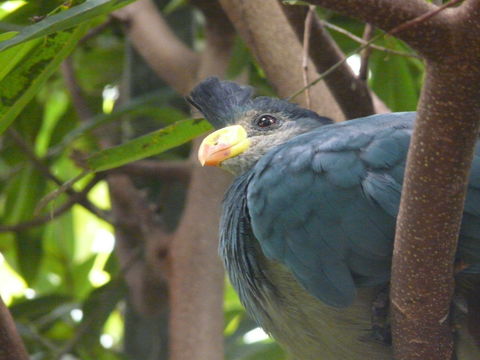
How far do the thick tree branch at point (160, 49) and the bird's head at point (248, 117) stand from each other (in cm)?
67

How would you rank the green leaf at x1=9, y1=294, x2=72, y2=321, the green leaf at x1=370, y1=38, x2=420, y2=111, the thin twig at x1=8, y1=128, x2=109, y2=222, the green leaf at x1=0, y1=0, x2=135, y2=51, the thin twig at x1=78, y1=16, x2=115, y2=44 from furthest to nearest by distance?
the thin twig at x1=78, y1=16, x2=115, y2=44 → the green leaf at x1=9, y1=294, x2=72, y2=321 → the thin twig at x1=8, y1=128, x2=109, y2=222 → the green leaf at x1=370, y1=38, x2=420, y2=111 → the green leaf at x1=0, y1=0, x2=135, y2=51

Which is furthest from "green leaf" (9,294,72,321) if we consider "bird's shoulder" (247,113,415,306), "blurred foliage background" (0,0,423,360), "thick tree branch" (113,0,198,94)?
"bird's shoulder" (247,113,415,306)

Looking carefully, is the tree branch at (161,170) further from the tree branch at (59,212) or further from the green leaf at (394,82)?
the green leaf at (394,82)

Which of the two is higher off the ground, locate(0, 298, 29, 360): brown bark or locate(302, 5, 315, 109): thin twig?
locate(302, 5, 315, 109): thin twig

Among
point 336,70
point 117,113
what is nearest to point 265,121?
point 336,70

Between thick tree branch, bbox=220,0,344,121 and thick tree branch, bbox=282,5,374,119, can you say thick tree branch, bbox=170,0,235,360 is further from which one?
thick tree branch, bbox=282,5,374,119

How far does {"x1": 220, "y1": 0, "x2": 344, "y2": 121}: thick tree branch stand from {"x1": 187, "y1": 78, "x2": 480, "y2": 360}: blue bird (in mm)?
535

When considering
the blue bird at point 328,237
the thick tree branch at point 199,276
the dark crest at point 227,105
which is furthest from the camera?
the thick tree branch at point 199,276

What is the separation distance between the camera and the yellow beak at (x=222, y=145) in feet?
8.11

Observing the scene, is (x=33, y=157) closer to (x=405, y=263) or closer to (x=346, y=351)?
(x=346, y=351)

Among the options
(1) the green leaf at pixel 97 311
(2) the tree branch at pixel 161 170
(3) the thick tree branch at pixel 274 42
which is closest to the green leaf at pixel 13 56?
(3) the thick tree branch at pixel 274 42

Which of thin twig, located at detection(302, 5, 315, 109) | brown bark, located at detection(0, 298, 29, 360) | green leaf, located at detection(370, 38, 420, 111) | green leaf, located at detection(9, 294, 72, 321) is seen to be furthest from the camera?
green leaf, located at detection(9, 294, 72, 321)

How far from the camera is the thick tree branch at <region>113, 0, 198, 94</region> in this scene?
3436 mm

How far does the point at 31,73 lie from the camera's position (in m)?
2.29
